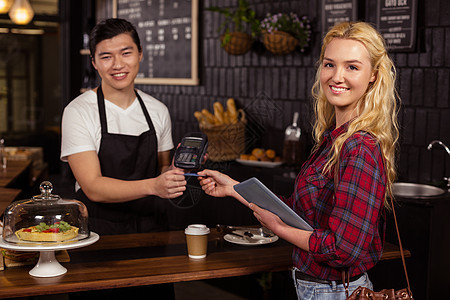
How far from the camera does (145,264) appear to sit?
222 cm

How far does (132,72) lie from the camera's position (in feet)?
9.25

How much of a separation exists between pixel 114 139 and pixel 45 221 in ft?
2.59

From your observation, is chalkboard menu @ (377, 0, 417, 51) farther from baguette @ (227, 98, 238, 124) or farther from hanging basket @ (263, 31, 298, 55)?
baguette @ (227, 98, 238, 124)

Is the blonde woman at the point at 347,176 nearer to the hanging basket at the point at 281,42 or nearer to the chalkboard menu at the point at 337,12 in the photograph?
the chalkboard menu at the point at 337,12

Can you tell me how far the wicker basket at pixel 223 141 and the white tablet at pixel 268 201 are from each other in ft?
9.03

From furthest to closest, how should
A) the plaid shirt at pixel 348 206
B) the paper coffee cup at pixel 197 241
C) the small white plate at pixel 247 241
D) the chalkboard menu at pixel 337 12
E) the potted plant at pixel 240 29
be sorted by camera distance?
the potted plant at pixel 240 29, the chalkboard menu at pixel 337 12, the small white plate at pixel 247 241, the paper coffee cup at pixel 197 241, the plaid shirt at pixel 348 206

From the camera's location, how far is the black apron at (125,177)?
2809 mm

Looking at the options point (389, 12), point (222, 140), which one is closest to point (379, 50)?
point (389, 12)

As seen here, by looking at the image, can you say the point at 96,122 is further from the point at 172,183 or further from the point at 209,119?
the point at 209,119

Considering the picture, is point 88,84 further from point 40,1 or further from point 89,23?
point 40,1

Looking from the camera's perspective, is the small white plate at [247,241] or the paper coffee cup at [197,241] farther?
the small white plate at [247,241]

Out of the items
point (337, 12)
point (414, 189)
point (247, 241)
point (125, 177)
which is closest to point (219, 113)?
point (337, 12)

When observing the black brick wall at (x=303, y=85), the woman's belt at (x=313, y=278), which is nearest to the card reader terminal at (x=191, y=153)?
the woman's belt at (x=313, y=278)

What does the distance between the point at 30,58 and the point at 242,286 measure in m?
5.20
